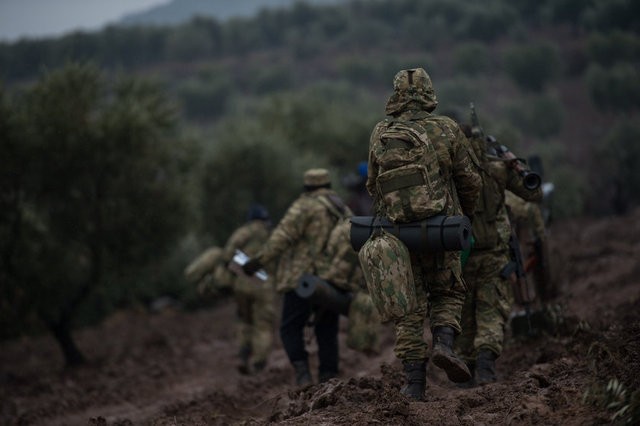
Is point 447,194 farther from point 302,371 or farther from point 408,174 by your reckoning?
point 302,371

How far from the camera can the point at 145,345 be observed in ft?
58.5

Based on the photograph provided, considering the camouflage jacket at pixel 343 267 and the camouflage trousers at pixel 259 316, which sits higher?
the camouflage jacket at pixel 343 267

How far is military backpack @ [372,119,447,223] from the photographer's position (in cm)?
588

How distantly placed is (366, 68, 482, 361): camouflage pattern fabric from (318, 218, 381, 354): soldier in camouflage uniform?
217 cm

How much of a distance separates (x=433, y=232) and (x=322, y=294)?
2.60 metres

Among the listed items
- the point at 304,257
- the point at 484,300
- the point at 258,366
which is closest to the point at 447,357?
the point at 484,300

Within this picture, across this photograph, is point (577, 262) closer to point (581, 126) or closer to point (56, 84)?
point (56, 84)

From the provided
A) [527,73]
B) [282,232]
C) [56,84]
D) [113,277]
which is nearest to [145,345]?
[113,277]

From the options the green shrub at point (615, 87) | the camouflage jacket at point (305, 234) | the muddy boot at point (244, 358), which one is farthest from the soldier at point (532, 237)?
the green shrub at point (615, 87)

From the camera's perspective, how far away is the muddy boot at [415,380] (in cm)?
A: 596

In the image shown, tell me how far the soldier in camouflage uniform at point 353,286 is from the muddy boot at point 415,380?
235 centimetres

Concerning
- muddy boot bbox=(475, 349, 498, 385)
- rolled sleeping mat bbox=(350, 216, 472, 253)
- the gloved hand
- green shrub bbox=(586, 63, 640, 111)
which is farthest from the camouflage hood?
green shrub bbox=(586, 63, 640, 111)

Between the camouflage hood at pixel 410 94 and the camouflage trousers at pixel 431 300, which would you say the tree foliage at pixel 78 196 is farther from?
the camouflage trousers at pixel 431 300

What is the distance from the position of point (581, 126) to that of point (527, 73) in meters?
8.63
